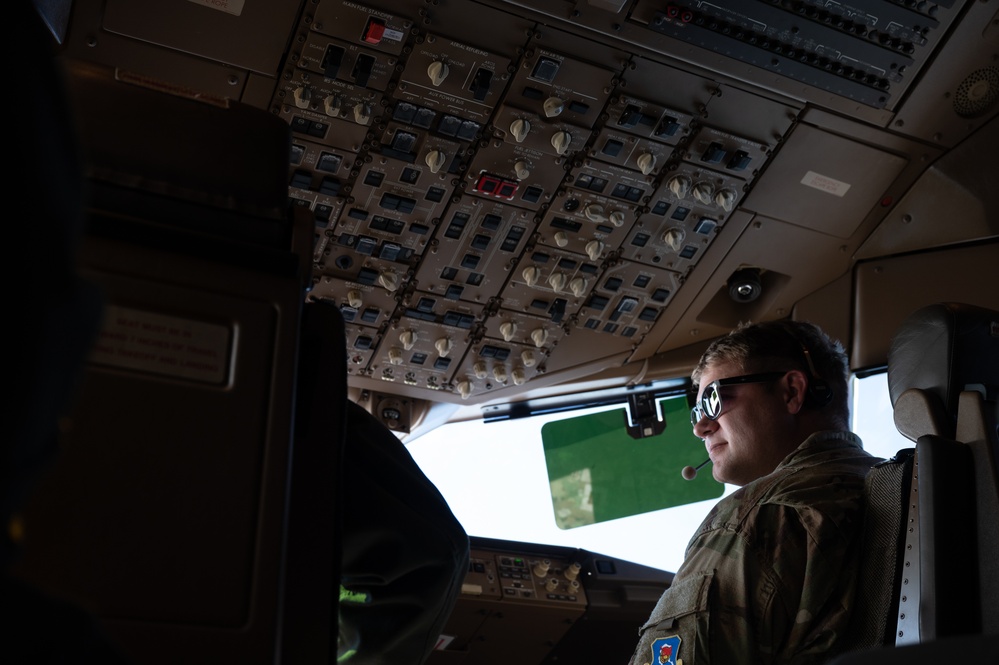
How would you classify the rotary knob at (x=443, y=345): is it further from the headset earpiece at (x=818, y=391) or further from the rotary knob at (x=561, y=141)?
the headset earpiece at (x=818, y=391)

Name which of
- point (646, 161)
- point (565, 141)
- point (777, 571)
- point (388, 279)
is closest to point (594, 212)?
point (646, 161)

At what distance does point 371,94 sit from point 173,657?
3.33 metres

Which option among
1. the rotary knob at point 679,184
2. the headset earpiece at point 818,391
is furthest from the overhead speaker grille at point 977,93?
the headset earpiece at point 818,391

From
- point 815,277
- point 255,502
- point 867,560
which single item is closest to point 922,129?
point 815,277

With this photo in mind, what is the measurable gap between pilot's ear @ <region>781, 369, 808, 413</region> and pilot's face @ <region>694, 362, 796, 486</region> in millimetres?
13

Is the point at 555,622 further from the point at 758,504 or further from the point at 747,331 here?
the point at 758,504

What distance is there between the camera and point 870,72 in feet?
14.1

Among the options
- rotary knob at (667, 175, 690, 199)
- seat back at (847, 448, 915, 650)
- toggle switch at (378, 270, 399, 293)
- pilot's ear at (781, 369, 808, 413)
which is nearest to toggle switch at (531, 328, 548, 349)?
toggle switch at (378, 270, 399, 293)

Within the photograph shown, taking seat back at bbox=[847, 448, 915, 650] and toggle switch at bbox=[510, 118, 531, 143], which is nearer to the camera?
seat back at bbox=[847, 448, 915, 650]

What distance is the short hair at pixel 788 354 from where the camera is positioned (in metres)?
3.38

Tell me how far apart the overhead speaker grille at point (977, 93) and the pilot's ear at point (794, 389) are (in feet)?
6.11

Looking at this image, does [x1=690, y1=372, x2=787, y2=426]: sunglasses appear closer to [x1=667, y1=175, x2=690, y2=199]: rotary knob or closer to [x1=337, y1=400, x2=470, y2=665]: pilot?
[x1=667, y1=175, x2=690, y2=199]: rotary knob

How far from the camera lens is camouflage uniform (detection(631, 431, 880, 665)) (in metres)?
2.45

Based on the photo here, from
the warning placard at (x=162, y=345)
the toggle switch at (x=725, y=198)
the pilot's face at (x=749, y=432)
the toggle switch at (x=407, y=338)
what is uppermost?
the toggle switch at (x=725, y=198)
